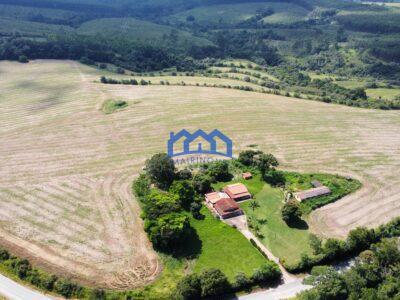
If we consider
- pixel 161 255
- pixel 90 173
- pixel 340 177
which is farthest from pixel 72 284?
pixel 340 177

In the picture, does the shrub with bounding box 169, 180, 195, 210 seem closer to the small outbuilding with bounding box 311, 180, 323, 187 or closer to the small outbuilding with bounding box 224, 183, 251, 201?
the small outbuilding with bounding box 224, 183, 251, 201

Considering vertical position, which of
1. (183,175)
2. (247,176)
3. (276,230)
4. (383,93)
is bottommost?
(276,230)

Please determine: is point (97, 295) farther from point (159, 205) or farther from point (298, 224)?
point (298, 224)

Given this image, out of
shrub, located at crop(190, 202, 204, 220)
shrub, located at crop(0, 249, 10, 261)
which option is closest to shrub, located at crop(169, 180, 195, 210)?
shrub, located at crop(190, 202, 204, 220)

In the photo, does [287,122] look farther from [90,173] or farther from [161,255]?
[161,255]

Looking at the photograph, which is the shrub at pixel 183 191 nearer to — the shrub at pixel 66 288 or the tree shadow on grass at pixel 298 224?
the tree shadow on grass at pixel 298 224

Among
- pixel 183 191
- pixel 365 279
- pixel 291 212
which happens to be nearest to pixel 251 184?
pixel 291 212

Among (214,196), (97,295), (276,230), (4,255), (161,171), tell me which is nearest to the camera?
(97,295)
